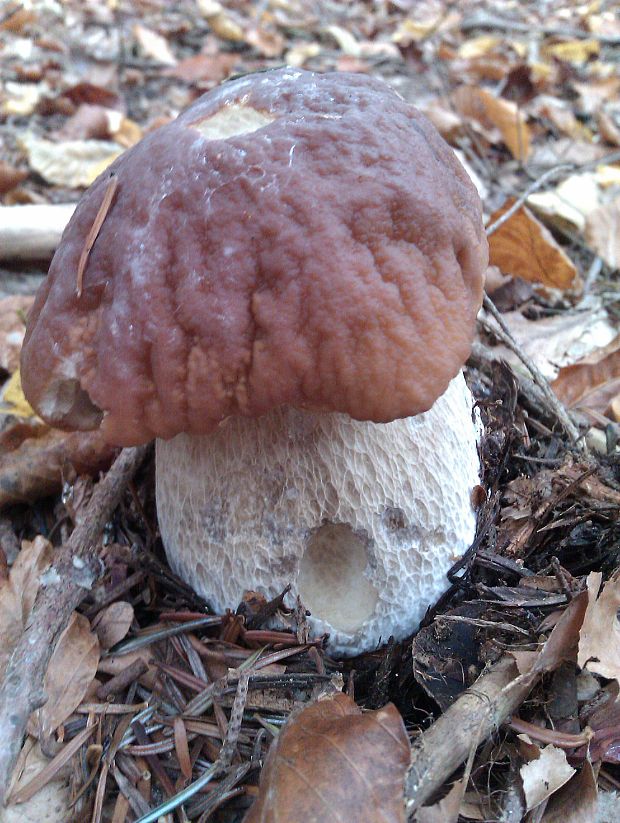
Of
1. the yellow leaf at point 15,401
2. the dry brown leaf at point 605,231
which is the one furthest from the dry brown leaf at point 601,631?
the dry brown leaf at point 605,231

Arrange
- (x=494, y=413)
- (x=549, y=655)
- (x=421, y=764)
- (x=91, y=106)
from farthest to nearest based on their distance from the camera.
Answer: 1. (x=91, y=106)
2. (x=494, y=413)
3. (x=549, y=655)
4. (x=421, y=764)

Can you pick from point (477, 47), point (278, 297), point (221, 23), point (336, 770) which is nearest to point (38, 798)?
point (336, 770)

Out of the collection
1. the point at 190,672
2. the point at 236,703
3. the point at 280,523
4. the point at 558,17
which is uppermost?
the point at 280,523

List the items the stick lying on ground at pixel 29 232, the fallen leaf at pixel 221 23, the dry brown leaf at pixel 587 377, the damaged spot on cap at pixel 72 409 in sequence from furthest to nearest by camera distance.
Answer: the fallen leaf at pixel 221 23 → the stick lying on ground at pixel 29 232 → the dry brown leaf at pixel 587 377 → the damaged spot on cap at pixel 72 409

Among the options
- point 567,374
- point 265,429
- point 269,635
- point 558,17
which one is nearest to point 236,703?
point 269,635

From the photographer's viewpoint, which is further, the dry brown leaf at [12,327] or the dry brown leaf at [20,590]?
the dry brown leaf at [12,327]

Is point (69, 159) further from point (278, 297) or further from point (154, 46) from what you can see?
point (278, 297)

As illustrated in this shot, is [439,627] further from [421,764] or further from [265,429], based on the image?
[265,429]

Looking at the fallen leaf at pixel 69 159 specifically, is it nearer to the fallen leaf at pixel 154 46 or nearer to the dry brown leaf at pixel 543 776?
the fallen leaf at pixel 154 46
